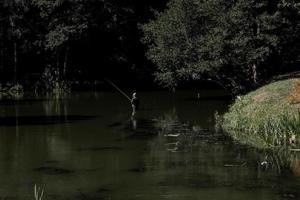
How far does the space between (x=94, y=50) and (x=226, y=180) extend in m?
54.8

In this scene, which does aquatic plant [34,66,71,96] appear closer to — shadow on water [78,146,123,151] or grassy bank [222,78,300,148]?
grassy bank [222,78,300,148]

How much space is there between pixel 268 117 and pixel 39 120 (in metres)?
16.2

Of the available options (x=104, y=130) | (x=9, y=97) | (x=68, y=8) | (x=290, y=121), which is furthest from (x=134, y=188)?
(x=68, y=8)

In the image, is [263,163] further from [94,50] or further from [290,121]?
[94,50]

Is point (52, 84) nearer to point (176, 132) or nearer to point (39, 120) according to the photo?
point (39, 120)

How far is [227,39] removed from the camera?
4516 centimetres

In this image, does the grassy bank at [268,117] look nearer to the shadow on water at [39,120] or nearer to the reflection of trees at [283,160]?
the reflection of trees at [283,160]

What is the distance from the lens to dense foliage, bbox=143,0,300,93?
4447cm

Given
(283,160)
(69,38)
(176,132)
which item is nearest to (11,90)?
(69,38)

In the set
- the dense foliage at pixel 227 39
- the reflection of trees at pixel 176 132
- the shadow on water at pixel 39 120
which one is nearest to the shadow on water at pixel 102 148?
the reflection of trees at pixel 176 132

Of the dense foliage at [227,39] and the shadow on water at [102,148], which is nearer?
the shadow on water at [102,148]

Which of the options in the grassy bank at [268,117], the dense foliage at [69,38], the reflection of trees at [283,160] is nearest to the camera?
the reflection of trees at [283,160]

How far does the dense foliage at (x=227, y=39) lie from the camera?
44469mm

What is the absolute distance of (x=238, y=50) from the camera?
146ft
